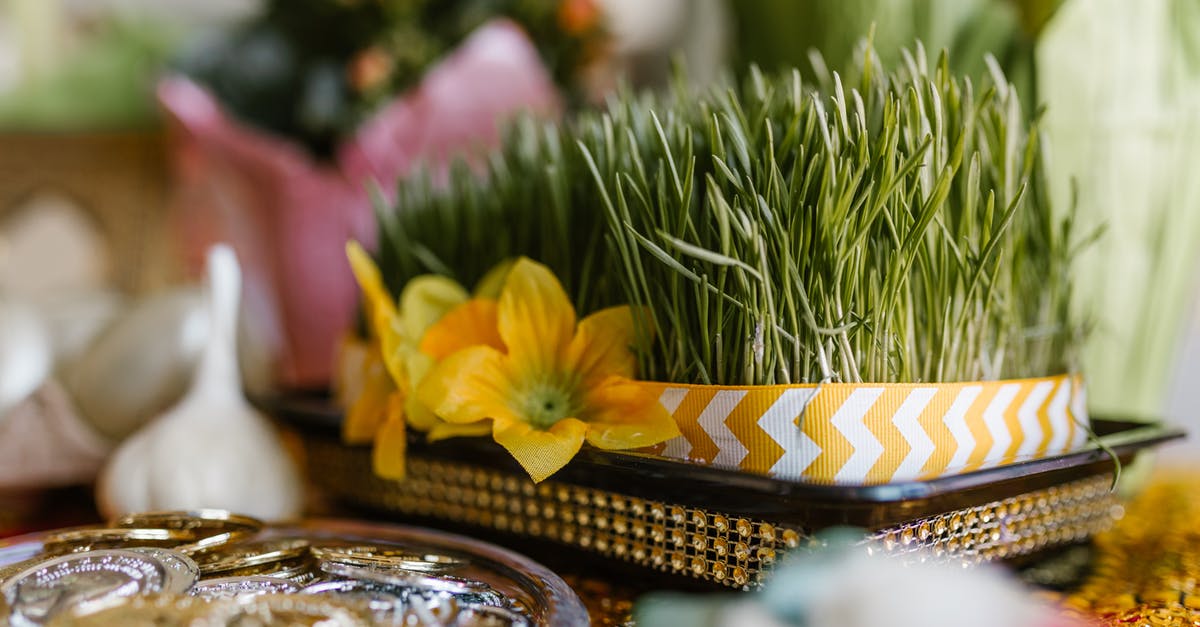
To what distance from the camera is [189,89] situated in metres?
0.75

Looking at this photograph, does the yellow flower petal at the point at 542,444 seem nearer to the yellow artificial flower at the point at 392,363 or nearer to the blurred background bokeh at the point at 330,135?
the yellow artificial flower at the point at 392,363

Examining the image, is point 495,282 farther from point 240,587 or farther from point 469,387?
point 240,587

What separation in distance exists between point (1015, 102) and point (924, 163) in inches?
3.3

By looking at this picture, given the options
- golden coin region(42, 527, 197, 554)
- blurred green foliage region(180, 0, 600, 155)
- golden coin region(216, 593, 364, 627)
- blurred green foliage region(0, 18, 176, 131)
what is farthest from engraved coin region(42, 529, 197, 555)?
blurred green foliage region(0, 18, 176, 131)

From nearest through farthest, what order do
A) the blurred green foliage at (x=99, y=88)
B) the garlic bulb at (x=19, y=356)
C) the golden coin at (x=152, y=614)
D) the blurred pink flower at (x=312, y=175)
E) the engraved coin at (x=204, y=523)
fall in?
the golden coin at (x=152, y=614), the engraved coin at (x=204, y=523), the garlic bulb at (x=19, y=356), the blurred pink flower at (x=312, y=175), the blurred green foliage at (x=99, y=88)

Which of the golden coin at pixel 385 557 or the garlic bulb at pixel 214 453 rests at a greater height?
the garlic bulb at pixel 214 453

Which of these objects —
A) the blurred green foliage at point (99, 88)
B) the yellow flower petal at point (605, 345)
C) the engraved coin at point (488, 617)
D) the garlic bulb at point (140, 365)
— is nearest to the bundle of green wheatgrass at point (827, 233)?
the yellow flower petal at point (605, 345)

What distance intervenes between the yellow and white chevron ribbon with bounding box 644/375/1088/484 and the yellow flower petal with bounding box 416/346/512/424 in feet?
0.25

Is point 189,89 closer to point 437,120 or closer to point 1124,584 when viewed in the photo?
point 437,120

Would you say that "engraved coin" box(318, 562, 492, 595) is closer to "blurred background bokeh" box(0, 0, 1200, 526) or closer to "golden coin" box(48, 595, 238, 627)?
"golden coin" box(48, 595, 238, 627)

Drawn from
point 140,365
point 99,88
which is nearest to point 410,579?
point 140,365

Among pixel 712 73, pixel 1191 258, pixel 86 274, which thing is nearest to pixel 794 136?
pixel 1191 258

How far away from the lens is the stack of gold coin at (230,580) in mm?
290

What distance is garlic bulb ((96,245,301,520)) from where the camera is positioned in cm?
45
